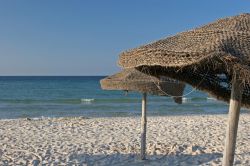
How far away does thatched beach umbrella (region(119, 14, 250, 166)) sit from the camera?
2924mm

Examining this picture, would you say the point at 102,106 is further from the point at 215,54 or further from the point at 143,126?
the point at 215,54

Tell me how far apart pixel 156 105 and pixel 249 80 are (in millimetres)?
26092

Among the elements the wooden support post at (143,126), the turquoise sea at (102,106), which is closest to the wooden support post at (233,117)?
the wooden support post at (143,126)

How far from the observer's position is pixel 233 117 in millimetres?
3479

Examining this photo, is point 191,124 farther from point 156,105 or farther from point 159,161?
point 156,105

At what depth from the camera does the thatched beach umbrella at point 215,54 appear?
2924 mm

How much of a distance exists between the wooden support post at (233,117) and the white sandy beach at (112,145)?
4.77 metres

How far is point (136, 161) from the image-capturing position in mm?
8422

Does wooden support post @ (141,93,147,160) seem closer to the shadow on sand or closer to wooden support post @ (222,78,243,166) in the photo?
the shadow on sand

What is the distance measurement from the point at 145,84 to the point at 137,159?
223 centimetres

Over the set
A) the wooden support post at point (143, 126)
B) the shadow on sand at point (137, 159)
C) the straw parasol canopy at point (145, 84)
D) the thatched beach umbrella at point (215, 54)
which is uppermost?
the thatched beach umbrella at point (215, 54)

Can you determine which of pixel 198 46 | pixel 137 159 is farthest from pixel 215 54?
pixel 137 159

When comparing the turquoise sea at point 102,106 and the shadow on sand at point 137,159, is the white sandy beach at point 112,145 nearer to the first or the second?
the shadow on sand at point 137,159

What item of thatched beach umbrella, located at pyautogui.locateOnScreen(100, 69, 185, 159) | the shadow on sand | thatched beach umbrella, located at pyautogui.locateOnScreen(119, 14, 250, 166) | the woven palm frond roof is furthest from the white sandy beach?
the woven palm frond roof
